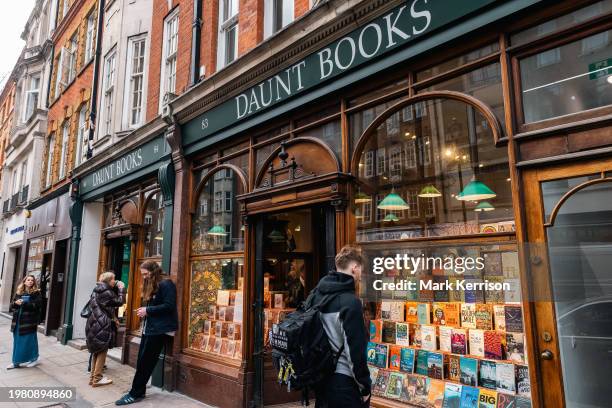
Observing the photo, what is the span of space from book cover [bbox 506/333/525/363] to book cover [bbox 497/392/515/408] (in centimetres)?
30

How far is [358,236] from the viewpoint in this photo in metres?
4.86

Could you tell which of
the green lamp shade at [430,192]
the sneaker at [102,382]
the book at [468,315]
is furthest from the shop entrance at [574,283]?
the sneaker at [102,382]

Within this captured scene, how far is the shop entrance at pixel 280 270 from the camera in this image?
5.79 m

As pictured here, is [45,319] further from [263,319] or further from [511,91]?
[511,91]

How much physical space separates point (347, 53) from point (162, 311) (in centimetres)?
440

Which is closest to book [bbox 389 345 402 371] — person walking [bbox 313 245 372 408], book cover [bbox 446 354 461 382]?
book cover [bbox 446 354 461 382]

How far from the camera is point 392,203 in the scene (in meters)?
4.84

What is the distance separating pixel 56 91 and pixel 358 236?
16.3 m

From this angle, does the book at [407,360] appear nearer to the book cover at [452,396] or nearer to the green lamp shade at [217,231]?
the book cover at [452,396]

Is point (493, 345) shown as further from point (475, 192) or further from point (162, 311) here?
point (162, 311)

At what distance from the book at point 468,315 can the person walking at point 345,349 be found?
1424 millimetres

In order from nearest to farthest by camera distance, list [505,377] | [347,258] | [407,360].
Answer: [347,258]
[505,377]
[407,360]

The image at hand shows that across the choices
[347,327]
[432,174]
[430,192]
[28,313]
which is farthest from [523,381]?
[28,313]

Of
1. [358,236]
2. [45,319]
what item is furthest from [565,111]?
[45,319]
